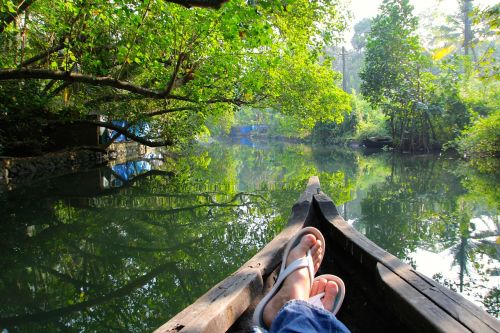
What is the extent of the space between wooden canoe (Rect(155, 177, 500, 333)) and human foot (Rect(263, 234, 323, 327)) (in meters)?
0.13

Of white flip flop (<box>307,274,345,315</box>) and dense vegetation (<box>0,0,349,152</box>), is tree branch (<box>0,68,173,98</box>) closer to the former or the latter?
dense vegetation (<box>0,0,349,152</box>)

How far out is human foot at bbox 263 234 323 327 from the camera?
1582 mm

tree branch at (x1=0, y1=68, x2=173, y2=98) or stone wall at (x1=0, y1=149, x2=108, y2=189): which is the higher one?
tree branch at (x1=0, y1=68, x2=173, y2=98)

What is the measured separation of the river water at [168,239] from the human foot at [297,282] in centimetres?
108

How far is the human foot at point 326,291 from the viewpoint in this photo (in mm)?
1781

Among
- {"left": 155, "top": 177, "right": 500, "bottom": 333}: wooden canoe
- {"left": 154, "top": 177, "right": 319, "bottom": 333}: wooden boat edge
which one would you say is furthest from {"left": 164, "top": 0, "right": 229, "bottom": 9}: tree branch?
{"left": 154, "top": 177, "right": 319, "bottom": 333}: wooden boat edge

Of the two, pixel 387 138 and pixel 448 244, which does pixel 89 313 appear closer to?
pixel 448 244

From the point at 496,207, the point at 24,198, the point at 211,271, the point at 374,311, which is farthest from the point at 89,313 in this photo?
the point at 496,207

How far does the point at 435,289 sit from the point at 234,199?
5581 millimetres

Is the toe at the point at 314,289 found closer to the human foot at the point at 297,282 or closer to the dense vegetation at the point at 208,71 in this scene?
the human foot at the point at 297,282

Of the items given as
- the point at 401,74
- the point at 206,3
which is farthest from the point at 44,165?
the point at 401,74

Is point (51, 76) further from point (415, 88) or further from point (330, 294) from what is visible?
point (415, 88)

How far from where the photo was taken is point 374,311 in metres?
1.97

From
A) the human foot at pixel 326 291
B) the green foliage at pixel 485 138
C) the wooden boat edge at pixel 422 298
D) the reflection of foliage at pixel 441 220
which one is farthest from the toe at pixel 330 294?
the green foliage at pixel 485 138
